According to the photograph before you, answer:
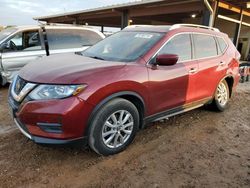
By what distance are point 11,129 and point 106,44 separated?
7.07 feet

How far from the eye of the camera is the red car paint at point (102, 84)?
2.60m

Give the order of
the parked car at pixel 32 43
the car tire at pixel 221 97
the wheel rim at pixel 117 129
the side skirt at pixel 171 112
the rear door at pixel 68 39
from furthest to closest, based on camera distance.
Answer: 1. the rear door at pixel 68 39
2. the parked car at pixel 32 43
3. the car tire at pixel 221 97
4. the side skirt at pixel 171 112
5. the wheel rim at pixel 117 129

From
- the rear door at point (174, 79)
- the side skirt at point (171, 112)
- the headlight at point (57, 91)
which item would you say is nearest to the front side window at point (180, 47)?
the rear door at point (174, 79)

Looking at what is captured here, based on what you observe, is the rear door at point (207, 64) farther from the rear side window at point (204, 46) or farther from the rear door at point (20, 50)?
the rear door at point (20, 50)

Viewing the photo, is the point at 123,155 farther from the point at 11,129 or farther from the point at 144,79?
the point at 11,129

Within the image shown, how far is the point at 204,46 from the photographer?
4301 mm

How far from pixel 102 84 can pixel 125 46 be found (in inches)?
46.0

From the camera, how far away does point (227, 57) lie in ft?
15.7

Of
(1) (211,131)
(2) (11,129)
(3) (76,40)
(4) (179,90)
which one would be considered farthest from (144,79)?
(3) (76,40)

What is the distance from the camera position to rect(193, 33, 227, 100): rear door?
4125 millimetres

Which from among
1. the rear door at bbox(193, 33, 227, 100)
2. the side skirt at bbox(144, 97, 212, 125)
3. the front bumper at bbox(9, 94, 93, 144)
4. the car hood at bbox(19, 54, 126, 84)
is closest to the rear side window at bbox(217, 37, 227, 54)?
the rear door at bbox(193, 33, 227, 100)

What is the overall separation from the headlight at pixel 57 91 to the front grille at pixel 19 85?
1.13ft

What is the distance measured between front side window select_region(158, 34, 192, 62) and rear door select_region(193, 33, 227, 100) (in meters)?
0.20

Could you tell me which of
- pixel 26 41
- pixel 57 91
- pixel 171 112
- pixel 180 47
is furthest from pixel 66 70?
pixel 26 41
